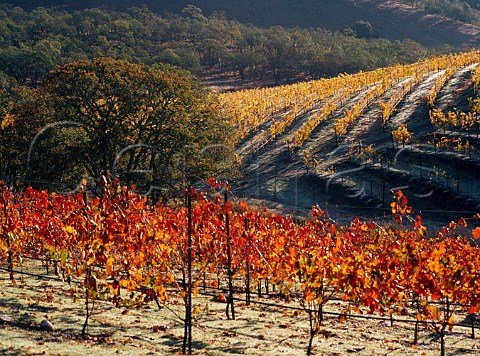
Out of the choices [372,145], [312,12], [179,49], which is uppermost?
[312,12]

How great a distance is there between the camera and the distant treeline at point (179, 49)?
88000 mm

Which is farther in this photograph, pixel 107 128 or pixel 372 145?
pixel 372 145

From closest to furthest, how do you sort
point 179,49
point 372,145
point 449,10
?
point 372,145, point 179,49, point 449,10

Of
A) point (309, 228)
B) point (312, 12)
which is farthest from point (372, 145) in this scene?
point (312, 12)

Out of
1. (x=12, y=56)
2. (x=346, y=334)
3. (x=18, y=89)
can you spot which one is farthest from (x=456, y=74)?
(x=12, y=56)

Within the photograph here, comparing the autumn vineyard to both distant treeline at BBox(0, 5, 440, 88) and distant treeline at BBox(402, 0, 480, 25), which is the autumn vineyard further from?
distant treeline at BBox(402, 0, 480, 25)

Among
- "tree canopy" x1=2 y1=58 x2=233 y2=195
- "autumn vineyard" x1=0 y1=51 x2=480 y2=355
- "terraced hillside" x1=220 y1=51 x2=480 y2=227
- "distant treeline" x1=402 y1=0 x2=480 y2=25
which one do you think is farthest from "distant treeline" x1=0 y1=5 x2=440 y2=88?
"tree canopy" x1=2 y1=58 x2=233 y2=195

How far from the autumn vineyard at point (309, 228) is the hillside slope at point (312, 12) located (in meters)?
98.1

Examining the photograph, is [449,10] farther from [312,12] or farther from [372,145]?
[372,145]

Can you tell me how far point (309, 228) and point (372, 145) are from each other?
2330cm

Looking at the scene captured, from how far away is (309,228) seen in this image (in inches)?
746

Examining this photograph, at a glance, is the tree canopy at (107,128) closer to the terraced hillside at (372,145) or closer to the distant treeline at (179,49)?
the terraced hillside at (372,145)

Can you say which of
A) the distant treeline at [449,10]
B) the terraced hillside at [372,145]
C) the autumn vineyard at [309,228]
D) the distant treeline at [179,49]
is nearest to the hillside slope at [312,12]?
the distant treeline at [449,10]

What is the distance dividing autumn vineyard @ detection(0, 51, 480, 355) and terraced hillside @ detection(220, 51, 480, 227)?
5.6 inches
